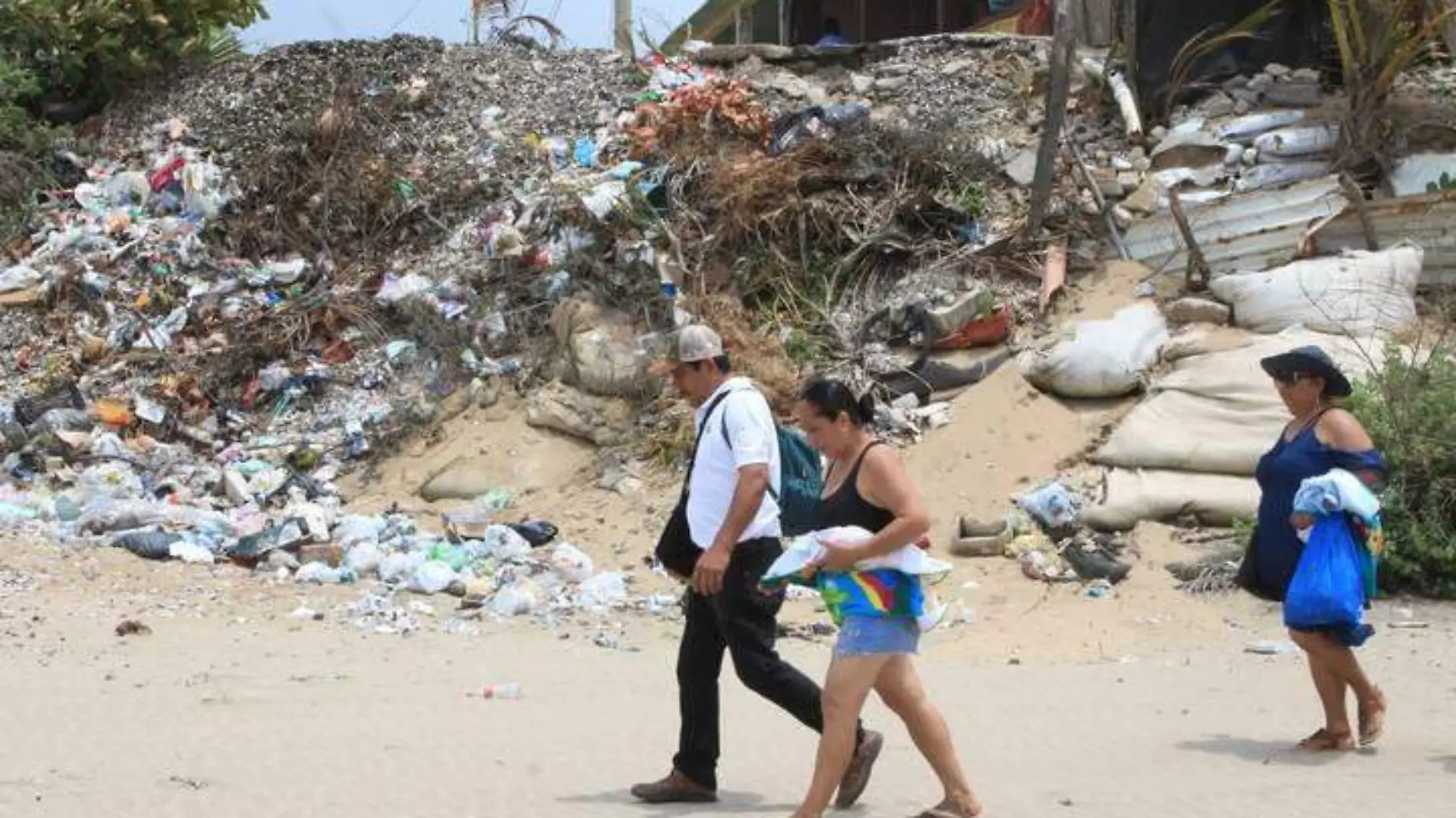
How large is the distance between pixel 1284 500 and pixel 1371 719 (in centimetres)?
79

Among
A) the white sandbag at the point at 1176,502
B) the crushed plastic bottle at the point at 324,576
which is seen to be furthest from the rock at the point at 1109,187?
the crushed plastic bottle at the point at 324,576

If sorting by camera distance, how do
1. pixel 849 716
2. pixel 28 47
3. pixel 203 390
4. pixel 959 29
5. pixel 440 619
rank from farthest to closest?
pixel 959 29 → pixel 28 47 → pixel 203 390 → pixel 440 619 → pixel 849 716

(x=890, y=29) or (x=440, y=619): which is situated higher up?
(x=890, y=29)

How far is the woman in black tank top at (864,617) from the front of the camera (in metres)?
4.57

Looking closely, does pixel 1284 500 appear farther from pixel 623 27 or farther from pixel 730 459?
pixel 623 27

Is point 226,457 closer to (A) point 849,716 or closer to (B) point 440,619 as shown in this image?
(B) point 440,619

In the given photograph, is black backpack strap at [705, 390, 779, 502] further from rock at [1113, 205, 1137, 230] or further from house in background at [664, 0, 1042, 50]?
house in background at [664, 0, 1042, 50]

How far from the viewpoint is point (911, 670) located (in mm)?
4727

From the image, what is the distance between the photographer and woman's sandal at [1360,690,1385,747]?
582 cm

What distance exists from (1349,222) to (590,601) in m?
5.57

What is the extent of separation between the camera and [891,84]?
49.5ft

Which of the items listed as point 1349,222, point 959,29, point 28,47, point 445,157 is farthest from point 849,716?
point 959,29

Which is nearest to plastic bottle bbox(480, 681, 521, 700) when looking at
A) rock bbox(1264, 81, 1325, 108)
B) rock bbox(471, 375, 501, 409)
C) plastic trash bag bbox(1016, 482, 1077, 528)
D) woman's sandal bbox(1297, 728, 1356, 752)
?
woman's sandal bbox(1297, 728, 1356, 752)

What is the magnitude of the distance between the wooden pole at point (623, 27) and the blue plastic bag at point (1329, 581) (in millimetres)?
11883
